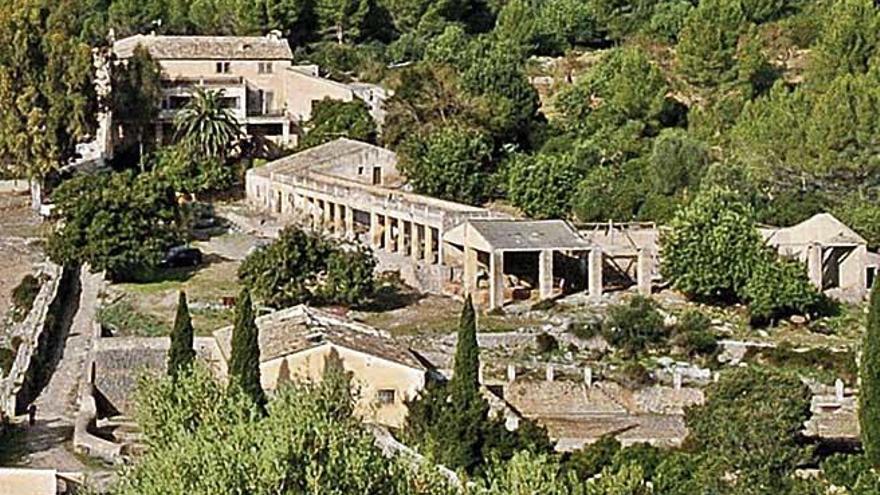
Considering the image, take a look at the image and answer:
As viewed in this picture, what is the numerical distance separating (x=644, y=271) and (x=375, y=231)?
24.2 feet

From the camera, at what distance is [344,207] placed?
1881 inches

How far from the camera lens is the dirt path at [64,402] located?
30066mm

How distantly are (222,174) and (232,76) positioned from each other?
21.9 ft

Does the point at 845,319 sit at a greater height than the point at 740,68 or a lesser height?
lesser

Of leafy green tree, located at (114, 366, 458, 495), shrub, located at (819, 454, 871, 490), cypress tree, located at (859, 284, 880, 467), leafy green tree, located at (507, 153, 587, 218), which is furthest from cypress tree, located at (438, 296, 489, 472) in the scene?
leafy green tree, located at (507, 153, 587, 218)

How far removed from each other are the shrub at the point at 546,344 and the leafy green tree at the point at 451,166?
37.9ft

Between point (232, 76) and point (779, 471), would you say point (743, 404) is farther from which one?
point (232, 76)

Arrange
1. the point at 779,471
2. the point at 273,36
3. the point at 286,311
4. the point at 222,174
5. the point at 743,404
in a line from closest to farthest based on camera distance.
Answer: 1. the point at 779,471
2. the point at 743,404
3. the point at 286,311
4. the point at 222,174
5. the point at 273,36

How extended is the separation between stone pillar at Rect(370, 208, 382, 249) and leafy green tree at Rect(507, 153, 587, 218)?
3.34 metres

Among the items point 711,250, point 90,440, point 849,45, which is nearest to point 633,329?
point 711,250

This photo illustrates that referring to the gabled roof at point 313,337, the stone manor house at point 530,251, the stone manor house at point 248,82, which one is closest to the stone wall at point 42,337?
the gabled roof at point 313,337

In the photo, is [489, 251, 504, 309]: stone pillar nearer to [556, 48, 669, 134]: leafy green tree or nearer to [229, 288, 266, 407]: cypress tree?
[229, 288, 266, 407]: cypress tree

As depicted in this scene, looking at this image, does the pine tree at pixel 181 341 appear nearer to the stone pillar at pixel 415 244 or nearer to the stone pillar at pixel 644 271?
the stone pillar at pixel 644 271

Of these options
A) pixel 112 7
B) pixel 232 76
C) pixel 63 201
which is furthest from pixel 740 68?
pixel 112 7
